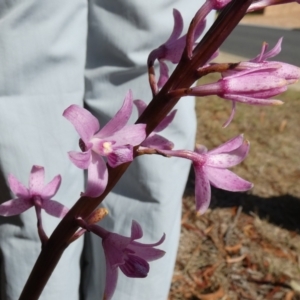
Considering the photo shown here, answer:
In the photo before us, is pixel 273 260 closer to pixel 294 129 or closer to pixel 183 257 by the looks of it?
pixel 183 257

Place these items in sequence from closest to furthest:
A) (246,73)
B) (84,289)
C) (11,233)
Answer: (246,73) < (11,233) < (84,289)

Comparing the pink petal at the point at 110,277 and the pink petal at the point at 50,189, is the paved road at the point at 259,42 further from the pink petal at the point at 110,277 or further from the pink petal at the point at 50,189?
the pink petal at the point at 110,277

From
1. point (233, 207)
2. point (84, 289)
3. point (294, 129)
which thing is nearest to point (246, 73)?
point (84, 289)

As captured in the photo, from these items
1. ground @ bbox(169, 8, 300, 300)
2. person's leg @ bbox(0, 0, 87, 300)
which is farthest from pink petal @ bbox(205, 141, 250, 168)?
ground @ bbox(169, 8, 300, 300)

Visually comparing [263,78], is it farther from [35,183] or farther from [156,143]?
[35,183]

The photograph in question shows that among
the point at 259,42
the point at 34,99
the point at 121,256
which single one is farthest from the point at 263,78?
the point at 259,42

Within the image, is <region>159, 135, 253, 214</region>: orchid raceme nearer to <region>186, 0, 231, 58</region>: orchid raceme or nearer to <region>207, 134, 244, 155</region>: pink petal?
<region>207, 134, 244, 155</region>: pink petal
